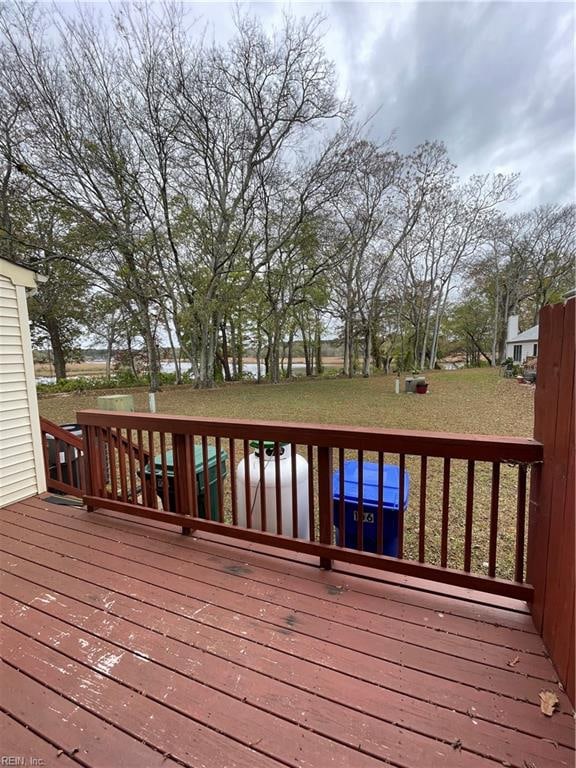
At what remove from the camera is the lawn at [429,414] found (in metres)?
3.16

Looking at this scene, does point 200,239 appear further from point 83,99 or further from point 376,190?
point 376,190

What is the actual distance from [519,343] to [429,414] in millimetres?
17493

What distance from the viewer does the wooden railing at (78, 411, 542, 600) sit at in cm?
166

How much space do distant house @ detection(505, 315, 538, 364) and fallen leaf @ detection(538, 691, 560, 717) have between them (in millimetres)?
21235

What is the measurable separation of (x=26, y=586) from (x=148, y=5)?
12757mm

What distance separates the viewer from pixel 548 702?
119 cm

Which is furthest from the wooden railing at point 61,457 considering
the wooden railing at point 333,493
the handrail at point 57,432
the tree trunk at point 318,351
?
the tree trunk at point 318,351

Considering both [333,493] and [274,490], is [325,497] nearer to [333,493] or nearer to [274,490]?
[333,493]

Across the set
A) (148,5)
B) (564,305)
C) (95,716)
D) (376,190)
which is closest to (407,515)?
(564,305)

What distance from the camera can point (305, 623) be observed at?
1591 millimetres

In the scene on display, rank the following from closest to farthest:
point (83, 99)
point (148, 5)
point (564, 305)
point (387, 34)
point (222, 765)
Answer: point (222, 765) < point (564, 305) < point (387, 34) < point (148, 5) < point (83, 99)

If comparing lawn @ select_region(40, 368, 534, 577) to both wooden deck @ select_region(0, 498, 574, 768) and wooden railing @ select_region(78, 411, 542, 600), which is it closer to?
wooden railing @ select_region(78, 411, 542, 600)

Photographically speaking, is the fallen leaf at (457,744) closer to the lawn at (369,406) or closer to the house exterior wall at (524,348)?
the lawn at (369,406)

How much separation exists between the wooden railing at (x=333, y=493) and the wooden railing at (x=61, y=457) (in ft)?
3.32
